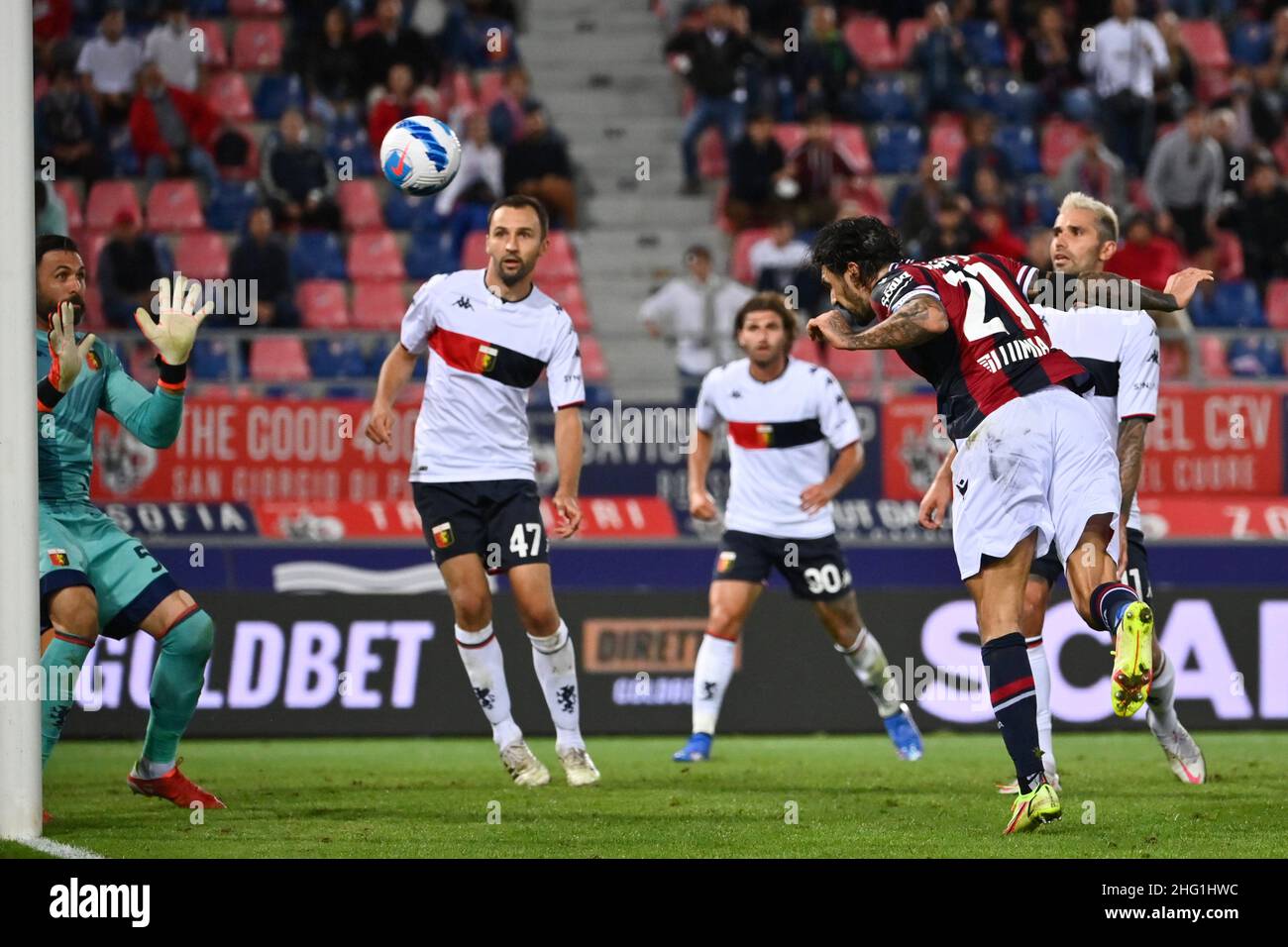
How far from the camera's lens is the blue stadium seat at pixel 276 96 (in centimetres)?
1958

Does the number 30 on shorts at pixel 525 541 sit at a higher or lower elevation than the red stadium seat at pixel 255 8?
lower

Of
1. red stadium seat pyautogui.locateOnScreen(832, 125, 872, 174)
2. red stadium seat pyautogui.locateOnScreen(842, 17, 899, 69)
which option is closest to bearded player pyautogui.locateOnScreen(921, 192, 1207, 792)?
red stadium seat pyautogui.locateOnScreen(832, 125, 872, 174)

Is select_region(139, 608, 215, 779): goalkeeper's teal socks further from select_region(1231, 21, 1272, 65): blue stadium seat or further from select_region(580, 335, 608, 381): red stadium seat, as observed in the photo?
select_region(1231, 21, 1272, 65): blue stadium seat

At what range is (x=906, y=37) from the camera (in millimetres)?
20672

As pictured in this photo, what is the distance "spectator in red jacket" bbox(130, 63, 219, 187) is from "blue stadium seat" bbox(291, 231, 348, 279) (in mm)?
1354

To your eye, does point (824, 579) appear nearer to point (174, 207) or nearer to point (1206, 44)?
point (174, 207)

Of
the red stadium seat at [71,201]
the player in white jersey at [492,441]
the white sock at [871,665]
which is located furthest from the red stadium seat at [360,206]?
the player in white jersey at [492,441]

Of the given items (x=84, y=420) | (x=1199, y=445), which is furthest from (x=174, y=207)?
(x=84, y=420)

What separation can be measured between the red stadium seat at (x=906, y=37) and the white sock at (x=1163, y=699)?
493 inches

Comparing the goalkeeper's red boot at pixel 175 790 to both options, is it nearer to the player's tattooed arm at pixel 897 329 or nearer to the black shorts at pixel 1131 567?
the player's tattooed arm at pixel 897 329

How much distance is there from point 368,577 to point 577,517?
471 cm

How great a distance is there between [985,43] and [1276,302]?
4.52 meters
